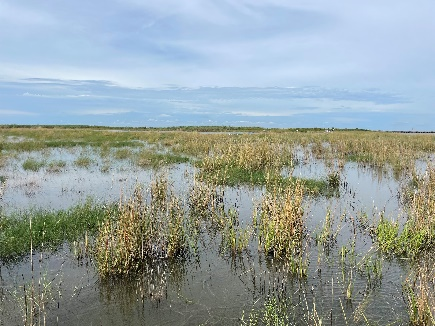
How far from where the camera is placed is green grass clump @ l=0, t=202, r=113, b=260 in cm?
948

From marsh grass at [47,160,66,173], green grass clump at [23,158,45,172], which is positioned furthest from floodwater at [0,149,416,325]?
green grass clump at [23,158,45,172]

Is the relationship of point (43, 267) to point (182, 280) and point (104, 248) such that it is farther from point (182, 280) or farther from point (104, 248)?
point (182, 280)

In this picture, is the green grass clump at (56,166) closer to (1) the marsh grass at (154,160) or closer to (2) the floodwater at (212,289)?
(1) the marsh grass at (154,160)

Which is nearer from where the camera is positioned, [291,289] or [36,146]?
[291,289]

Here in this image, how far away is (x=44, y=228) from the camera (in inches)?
419

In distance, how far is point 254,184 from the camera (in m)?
17.9

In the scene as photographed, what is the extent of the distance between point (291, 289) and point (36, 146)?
108 feet

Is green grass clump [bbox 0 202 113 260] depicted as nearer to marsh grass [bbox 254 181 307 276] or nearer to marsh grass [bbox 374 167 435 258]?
marsh grass [bbox 254 181 307 276]

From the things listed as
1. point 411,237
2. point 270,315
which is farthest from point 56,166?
point 411,237

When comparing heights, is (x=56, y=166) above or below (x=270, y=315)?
above

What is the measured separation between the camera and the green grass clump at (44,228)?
948cm

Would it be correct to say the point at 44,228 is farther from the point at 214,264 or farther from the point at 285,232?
the point at 285,232

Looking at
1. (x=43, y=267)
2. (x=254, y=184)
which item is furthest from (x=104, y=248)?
(x=254, y=184)

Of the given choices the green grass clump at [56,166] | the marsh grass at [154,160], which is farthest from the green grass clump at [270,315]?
the green grass clump at [56,166]
